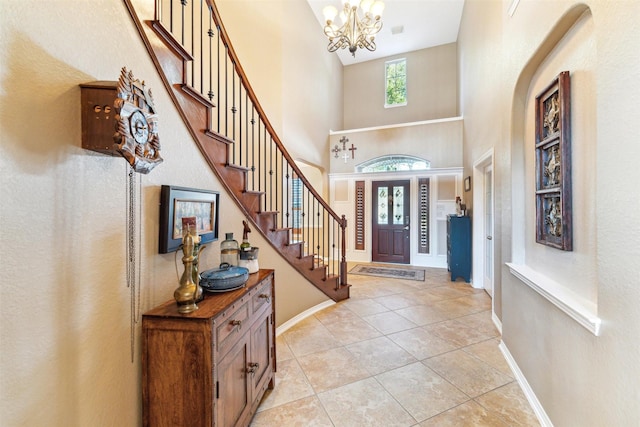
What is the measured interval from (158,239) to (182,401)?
795 mm

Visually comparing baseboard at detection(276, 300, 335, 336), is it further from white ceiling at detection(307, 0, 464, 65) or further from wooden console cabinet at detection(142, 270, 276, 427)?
white ceiling at detection(307, 0, 464, 65)

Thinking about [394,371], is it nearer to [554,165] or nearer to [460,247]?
[554,165]

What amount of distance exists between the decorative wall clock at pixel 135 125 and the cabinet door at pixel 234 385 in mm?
1012

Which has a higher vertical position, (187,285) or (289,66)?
(289,66)

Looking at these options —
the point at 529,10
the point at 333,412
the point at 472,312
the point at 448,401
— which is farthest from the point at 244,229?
the point at 472,312

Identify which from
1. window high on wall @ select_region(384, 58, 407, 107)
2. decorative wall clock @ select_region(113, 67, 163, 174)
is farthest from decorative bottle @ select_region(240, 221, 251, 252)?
window high on wall @ select_region(384, 58, 407, 107)

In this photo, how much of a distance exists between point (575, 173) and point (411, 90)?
255 inches

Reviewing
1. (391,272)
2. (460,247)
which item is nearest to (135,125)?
(460,247)

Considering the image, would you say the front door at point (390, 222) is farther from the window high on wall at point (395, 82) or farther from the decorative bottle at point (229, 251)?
the decorative bottle at point (229, 251)

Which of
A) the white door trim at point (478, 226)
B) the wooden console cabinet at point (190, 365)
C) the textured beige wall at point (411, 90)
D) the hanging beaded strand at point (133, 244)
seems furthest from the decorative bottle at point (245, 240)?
the textured beige wall at point (411, 90)

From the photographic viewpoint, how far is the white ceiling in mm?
5516

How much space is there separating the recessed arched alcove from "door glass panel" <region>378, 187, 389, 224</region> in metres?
4.10

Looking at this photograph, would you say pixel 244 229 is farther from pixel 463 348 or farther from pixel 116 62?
pixel 463 348

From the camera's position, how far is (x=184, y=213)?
5.16 ft
